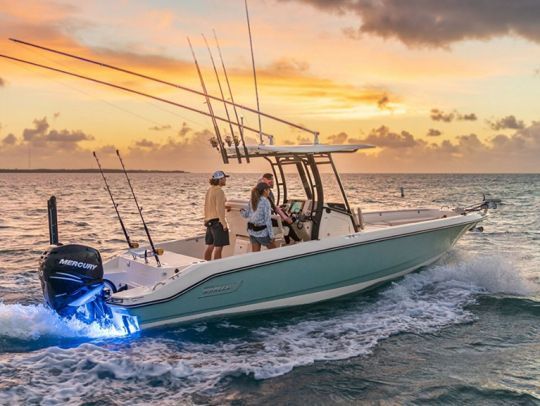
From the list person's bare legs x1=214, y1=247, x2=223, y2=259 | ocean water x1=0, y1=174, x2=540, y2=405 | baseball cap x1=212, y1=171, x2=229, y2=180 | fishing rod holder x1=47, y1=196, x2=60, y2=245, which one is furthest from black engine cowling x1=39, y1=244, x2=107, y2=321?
fishing rod holder x1=47, y1=196, x2=60, y2=245

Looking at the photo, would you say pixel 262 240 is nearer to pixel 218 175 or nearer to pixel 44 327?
pixel 218 175

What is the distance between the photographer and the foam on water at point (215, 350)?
21.4ft

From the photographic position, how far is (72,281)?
7.77 meters

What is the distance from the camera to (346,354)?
7.65 metres

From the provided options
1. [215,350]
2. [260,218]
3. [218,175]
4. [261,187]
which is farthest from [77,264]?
[261,187]

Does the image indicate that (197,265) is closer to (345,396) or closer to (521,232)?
(345,396)

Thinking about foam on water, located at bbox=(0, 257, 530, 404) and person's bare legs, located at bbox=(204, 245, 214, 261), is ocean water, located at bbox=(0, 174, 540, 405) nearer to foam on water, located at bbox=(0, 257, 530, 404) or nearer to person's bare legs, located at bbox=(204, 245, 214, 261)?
foam on water, located at bbox=(0, 257, 530, 404)

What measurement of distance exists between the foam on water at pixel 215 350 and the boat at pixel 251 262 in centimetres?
34

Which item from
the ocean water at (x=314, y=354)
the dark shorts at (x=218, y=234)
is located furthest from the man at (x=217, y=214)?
the ocean water at (x=314, y=354)

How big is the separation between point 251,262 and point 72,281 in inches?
101

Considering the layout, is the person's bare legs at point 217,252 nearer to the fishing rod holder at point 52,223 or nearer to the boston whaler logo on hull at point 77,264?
the boston whaler logo on hull at point 77,264

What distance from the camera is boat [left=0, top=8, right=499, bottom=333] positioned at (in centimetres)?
791

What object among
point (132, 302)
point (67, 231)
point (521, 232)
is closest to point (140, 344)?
point (132, 302)

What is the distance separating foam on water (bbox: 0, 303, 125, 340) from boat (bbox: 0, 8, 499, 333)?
0.48ft
